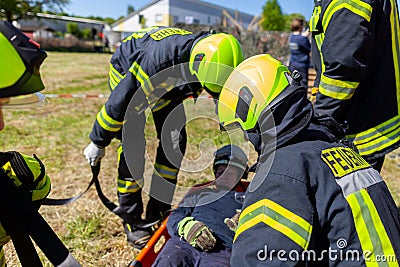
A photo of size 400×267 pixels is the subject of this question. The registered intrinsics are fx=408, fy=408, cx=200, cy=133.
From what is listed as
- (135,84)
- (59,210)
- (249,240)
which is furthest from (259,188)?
(59,210)

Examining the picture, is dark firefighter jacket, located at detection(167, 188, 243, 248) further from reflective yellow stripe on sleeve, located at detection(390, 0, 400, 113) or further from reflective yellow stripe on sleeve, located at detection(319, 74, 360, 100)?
reflective yellow stripe on sleeve, located at detection(390, 0, 400, 113)

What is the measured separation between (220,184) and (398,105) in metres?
1.33

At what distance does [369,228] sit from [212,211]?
4.35ft

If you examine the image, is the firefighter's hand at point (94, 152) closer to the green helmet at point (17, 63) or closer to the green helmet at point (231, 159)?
the green helmet at point (231, 159)

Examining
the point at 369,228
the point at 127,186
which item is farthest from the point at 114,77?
the point at 369,228

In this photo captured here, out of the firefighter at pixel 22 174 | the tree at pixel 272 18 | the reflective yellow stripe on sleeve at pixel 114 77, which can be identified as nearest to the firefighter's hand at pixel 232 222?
the firefighter at pixel 22 174

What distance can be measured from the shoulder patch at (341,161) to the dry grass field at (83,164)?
1689mm

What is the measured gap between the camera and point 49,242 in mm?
1444

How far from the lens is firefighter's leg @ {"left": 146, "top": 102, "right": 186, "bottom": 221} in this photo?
10.5ft

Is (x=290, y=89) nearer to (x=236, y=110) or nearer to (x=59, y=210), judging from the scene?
(x=236, y=110)

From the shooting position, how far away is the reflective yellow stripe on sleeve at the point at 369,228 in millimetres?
1456

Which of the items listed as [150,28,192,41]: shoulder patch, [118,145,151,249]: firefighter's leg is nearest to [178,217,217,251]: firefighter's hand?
[118,145,151,249]: firefighter's leg

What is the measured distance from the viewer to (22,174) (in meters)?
1.61

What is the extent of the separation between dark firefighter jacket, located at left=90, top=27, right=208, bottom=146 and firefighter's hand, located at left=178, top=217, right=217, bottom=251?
2.73ft
